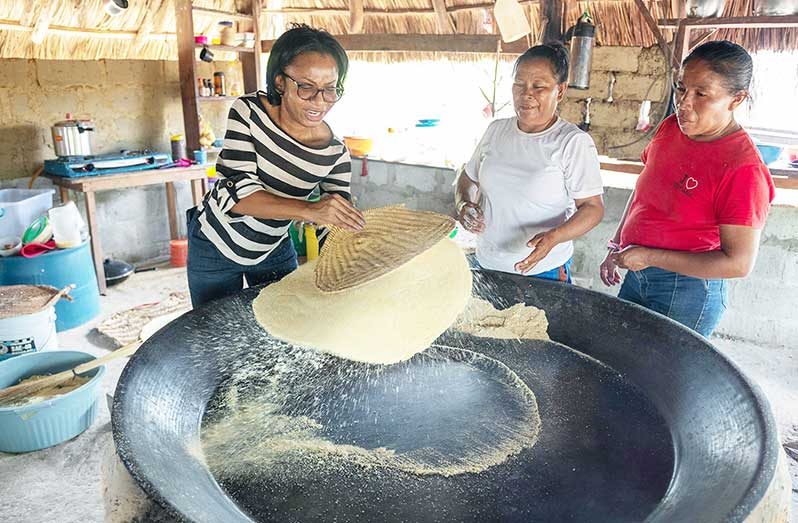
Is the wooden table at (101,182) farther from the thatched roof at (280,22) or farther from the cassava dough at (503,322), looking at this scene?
the cassava dough at (503,322)

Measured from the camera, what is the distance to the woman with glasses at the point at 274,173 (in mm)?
1601

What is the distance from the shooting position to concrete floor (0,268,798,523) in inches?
79.3


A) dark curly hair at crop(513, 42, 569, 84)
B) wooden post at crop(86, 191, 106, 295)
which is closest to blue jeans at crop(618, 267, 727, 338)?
dark curly hair at crop(513, 42, 569, 84)

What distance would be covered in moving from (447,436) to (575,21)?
299 cm

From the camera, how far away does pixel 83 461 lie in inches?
89.3

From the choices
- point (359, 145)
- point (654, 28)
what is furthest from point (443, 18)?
point (654, 28)

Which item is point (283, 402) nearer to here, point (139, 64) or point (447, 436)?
point (447, 436)

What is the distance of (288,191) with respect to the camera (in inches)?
70.0

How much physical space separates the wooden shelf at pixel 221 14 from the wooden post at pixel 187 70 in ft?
0.33

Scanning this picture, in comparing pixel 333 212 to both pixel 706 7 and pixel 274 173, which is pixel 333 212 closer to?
pixel 274 173

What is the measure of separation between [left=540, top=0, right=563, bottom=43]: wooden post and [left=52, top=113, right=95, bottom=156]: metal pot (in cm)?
298

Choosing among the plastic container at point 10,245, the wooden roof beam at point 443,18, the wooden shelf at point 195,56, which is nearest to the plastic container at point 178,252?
the wooden shelf at point 195,56

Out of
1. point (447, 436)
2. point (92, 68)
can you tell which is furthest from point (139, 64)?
point (447, 436)

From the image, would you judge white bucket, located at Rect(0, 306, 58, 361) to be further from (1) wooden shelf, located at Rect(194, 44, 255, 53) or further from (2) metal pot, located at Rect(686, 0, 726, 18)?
(2) metal pot, located at Rect(686, 0, 726, 18)
